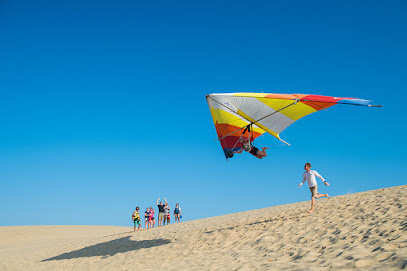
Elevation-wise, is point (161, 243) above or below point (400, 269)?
above

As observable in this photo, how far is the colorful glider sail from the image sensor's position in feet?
32.5

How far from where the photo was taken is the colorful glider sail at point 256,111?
990 cm

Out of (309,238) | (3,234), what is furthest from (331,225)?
(3,234)

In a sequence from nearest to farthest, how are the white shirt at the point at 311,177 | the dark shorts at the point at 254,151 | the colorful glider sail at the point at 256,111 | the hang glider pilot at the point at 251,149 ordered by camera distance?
the colorful glider sail at the point at 256,111
the white shirt at the point at 311,177
the hang glider pilot at the point at 251,149
the dark shorts at the point at 254,151

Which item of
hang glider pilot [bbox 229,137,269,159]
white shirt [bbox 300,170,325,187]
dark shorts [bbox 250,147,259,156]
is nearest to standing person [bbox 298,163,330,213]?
white shirt [bbox 300,170,325,187]

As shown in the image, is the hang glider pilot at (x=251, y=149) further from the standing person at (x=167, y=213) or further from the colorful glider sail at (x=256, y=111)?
the standing person at (x=167, y=213)

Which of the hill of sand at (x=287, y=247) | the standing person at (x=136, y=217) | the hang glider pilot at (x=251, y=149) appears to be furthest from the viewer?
the standing person at (x=136, y=217)

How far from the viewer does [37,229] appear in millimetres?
32062

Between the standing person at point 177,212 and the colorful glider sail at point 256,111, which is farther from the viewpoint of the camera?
the standing person at point 177,212

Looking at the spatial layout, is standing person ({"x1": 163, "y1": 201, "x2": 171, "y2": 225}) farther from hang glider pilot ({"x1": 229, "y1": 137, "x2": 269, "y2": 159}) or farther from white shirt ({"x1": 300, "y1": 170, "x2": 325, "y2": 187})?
white shirt ({"x1": 300, "y1": 170, "x2": 325, "y2": 187})

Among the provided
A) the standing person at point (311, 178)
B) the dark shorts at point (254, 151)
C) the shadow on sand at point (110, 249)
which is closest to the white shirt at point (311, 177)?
the standing person at point (311, 178)

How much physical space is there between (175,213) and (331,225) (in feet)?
48.7

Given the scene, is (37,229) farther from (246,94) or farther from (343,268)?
(343,268)

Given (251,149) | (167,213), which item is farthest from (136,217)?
(251,149)
